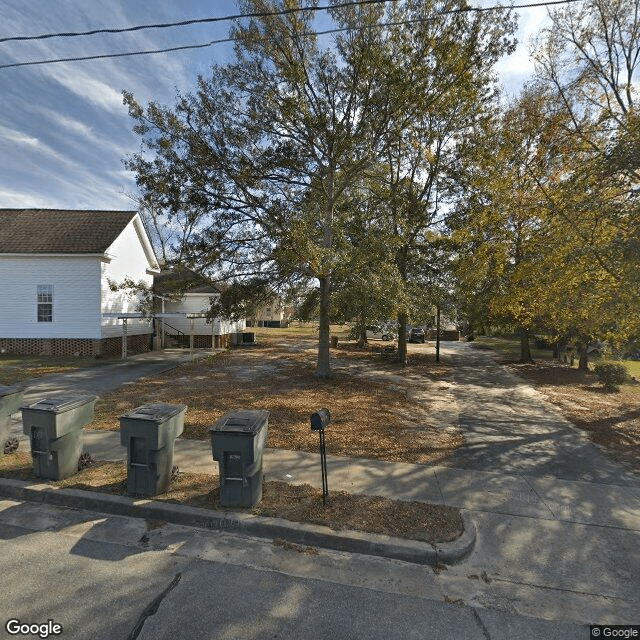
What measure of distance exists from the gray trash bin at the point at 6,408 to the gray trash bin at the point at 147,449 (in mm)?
2548

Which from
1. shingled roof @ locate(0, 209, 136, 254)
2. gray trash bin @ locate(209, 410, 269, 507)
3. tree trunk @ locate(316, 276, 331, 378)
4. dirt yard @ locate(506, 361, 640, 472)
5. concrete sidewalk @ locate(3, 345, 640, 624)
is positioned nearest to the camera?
concrete sidewalk @ locate(3, 345, 640, 624)

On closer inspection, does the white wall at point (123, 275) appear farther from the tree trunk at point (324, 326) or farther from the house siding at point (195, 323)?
the tree trunk at point (324, 326)

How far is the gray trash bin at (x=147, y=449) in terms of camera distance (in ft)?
15.0

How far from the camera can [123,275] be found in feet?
65.3

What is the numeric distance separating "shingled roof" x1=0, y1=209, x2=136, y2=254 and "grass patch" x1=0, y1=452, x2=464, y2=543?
14.7 metres

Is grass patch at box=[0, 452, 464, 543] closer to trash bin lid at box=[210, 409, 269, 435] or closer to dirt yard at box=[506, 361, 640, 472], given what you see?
trash bin lid at box=[210, 409, 269, 435]

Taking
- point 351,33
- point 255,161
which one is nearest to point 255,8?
point 351,33

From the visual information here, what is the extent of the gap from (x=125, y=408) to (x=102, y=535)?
17.2 ft

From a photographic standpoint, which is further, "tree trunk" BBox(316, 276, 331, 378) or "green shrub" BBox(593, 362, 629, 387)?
"green shrub" BBox(593, 362, 629, 387)

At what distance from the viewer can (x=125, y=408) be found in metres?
8.85

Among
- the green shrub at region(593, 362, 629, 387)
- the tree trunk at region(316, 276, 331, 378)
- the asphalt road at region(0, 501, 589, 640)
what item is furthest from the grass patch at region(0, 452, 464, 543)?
the green shrub at region(593, 362, 629, 387)

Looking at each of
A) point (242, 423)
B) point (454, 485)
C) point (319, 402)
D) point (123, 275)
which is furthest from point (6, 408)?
point (123, 275)

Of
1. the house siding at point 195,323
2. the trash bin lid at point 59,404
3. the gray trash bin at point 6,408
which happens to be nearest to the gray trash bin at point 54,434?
the trash bin lid at point 59,404

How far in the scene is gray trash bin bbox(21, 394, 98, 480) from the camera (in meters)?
4.93
